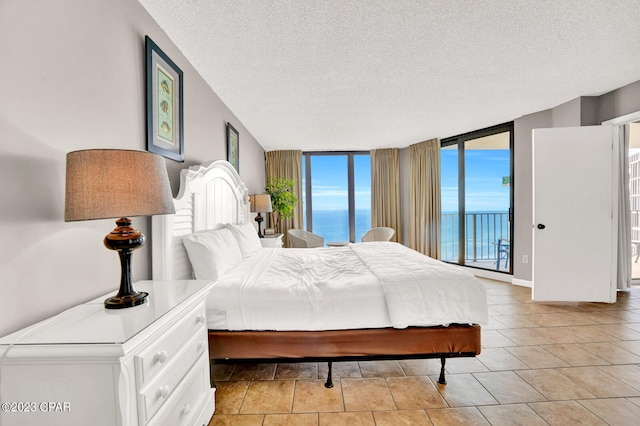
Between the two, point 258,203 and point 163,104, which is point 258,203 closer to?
point 258,203

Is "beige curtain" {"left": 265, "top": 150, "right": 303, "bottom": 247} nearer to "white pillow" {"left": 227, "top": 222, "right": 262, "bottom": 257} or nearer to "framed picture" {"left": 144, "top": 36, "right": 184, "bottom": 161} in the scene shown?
"white pillow" {"left": 227, "top": 222, "right": 262, "bottom": 257}

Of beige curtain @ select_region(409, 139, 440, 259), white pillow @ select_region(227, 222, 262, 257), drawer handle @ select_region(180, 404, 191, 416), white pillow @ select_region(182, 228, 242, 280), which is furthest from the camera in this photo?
beige curtain @ select_region(409, 139, 440, 259)

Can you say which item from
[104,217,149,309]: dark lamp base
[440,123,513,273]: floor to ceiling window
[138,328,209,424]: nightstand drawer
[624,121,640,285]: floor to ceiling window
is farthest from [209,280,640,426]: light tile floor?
[624,121,640,285]: floor to ceiling window

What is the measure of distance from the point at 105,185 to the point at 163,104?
128 cm

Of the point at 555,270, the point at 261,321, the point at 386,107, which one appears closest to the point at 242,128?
the point at 386,107

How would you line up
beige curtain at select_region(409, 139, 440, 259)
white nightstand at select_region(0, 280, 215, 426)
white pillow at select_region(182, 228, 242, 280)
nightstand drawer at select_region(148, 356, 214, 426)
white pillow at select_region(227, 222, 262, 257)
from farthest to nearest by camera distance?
1. beige curtain at select_region(409, 139, 440, 259)
2. white pillow at select_region(227, 222, 262, 257)
3. white pillow at select_region(182, 228, 242, 280)
4. nightstand drawer at select_region(148, 356, 214, 426)
5. white nightstand at select_region(0, 280, 215, 426)

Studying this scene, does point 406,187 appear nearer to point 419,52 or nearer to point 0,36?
point 419,52

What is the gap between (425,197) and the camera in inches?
237

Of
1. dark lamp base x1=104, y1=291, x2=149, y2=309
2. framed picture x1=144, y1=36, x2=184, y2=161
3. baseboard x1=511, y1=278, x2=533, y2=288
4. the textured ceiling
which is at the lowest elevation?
baseboard x1=511, y1=278, x2=533, y2=288

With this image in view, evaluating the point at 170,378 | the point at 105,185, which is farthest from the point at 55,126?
the point at 170,378

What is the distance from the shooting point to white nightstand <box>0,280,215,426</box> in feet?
3.01

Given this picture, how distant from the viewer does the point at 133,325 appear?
3.45ft

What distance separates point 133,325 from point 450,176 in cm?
592

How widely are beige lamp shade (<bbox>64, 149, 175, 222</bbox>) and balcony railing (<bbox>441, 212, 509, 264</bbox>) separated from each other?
5.80m
